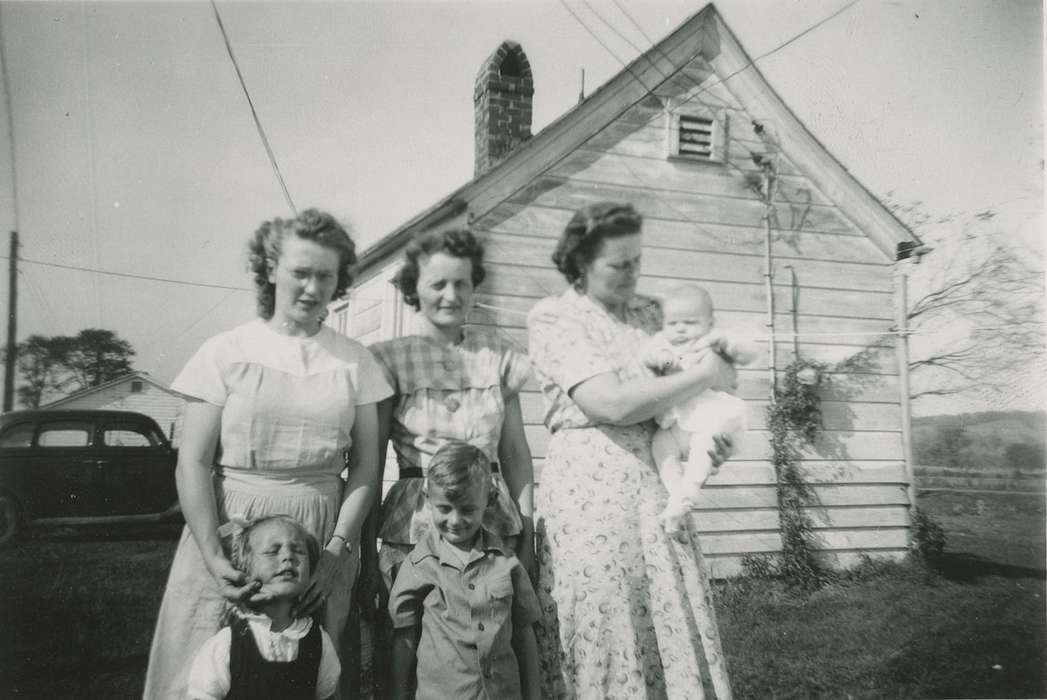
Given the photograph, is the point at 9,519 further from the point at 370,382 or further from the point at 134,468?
the point at 370,382

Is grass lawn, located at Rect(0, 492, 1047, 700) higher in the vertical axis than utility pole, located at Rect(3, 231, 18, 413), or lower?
lower

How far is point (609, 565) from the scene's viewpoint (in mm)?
2092

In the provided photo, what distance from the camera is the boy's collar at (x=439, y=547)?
2.03 meters

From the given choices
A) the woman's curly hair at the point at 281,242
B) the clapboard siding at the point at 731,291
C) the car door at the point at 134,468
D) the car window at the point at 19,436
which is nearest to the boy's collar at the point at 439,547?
the woman's curly hair at the point at 281,242

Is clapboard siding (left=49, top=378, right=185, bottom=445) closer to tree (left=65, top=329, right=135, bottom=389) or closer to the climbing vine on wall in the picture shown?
tree (left=65, top=329, right=135, bottom=389)

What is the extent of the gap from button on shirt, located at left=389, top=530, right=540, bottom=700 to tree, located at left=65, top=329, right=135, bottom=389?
8.83 feet

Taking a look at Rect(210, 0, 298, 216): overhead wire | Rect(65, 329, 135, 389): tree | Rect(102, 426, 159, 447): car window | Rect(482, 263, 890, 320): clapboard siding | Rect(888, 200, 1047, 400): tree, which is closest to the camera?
Rect(210, 0, 298, 216): overhead wire

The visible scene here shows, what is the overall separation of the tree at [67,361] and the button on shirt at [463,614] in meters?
2.48

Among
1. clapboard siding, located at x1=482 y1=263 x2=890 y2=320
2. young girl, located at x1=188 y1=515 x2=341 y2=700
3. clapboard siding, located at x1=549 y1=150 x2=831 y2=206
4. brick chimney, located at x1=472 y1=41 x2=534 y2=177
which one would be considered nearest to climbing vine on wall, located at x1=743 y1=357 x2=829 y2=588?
clapboard siding, located at x1=482 y1=263 x2=890 y2=320

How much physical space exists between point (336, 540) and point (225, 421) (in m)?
0.43

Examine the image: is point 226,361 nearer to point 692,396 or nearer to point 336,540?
point 336,540

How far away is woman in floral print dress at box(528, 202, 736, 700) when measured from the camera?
2.06m

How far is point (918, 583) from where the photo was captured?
6.10m

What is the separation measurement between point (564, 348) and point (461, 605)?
751 mm
